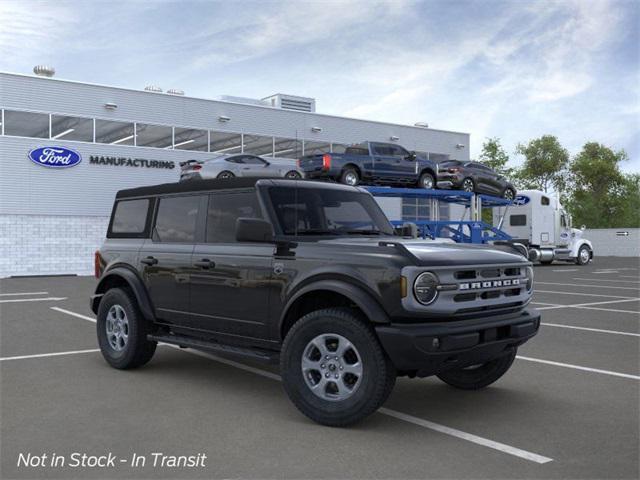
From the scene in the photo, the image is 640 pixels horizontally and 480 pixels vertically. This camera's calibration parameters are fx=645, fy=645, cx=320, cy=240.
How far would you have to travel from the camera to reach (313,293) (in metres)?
5.18

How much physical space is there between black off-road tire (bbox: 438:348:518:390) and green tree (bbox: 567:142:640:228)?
69.5 m

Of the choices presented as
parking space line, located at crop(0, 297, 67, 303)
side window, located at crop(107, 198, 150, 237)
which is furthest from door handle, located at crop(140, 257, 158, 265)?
Result: parking space line, located at crop(0, 297, 67, 303)

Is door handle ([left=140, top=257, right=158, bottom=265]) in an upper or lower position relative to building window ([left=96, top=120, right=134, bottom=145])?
lower

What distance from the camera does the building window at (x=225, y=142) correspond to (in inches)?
1209

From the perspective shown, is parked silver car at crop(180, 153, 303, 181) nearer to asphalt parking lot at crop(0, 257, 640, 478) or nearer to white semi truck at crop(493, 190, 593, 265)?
asphalt parking lot at crop(0, 257, 640, 478)

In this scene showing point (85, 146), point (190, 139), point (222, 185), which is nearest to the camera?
point (222, 185)

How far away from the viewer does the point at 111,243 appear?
737 cm

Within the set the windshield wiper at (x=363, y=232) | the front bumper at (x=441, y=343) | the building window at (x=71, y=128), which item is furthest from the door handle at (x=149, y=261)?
the building window at (x=71, y=128)

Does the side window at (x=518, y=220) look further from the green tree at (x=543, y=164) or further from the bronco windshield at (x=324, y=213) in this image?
the green tree at (x=543, y=164)

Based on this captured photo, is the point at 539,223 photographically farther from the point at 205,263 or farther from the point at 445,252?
the point at 445,252

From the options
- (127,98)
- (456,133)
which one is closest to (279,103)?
(127,98)

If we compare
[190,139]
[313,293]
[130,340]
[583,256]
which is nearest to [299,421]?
[313,293]

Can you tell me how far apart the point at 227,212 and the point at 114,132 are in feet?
78.6

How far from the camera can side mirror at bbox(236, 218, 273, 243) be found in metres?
5.14
